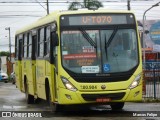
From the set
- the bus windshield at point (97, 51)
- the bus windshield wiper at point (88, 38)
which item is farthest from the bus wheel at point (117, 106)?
the bus windshield wiper at point (88, 38)

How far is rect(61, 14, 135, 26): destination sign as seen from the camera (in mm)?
14852

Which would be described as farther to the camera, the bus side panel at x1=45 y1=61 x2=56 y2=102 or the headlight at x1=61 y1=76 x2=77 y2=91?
the bus side panel at x1=45 y1=61 x2=56 y2=102

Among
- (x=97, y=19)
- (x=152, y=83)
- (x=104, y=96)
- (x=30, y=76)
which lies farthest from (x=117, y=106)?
(x=152, y=83)

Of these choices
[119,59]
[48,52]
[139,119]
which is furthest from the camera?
[48,52]

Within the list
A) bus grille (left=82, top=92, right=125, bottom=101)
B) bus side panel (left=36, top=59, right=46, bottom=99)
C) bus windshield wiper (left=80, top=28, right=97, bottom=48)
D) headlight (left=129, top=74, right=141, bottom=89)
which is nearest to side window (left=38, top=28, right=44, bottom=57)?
bus side panel (left=36, top=59, right=46, bottom=99)

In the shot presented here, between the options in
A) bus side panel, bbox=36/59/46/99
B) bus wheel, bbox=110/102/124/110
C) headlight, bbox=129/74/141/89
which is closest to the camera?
headlight, bbox=129/74/141/89

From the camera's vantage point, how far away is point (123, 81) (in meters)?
14.5

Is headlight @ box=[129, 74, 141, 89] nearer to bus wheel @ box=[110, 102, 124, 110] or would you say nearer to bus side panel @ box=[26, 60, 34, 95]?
bus wheel @ box=[110, 102, 124, 110]

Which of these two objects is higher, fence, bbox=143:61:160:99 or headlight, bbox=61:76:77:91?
headlight, bbox=61:76:77:91

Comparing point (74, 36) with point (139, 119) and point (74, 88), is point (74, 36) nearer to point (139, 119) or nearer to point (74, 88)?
point (74, 88)

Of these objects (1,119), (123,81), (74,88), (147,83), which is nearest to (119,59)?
(123,81)

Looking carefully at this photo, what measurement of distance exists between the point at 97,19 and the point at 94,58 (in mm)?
1206

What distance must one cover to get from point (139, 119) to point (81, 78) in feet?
6.45

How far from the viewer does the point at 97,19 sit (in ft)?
49.2
